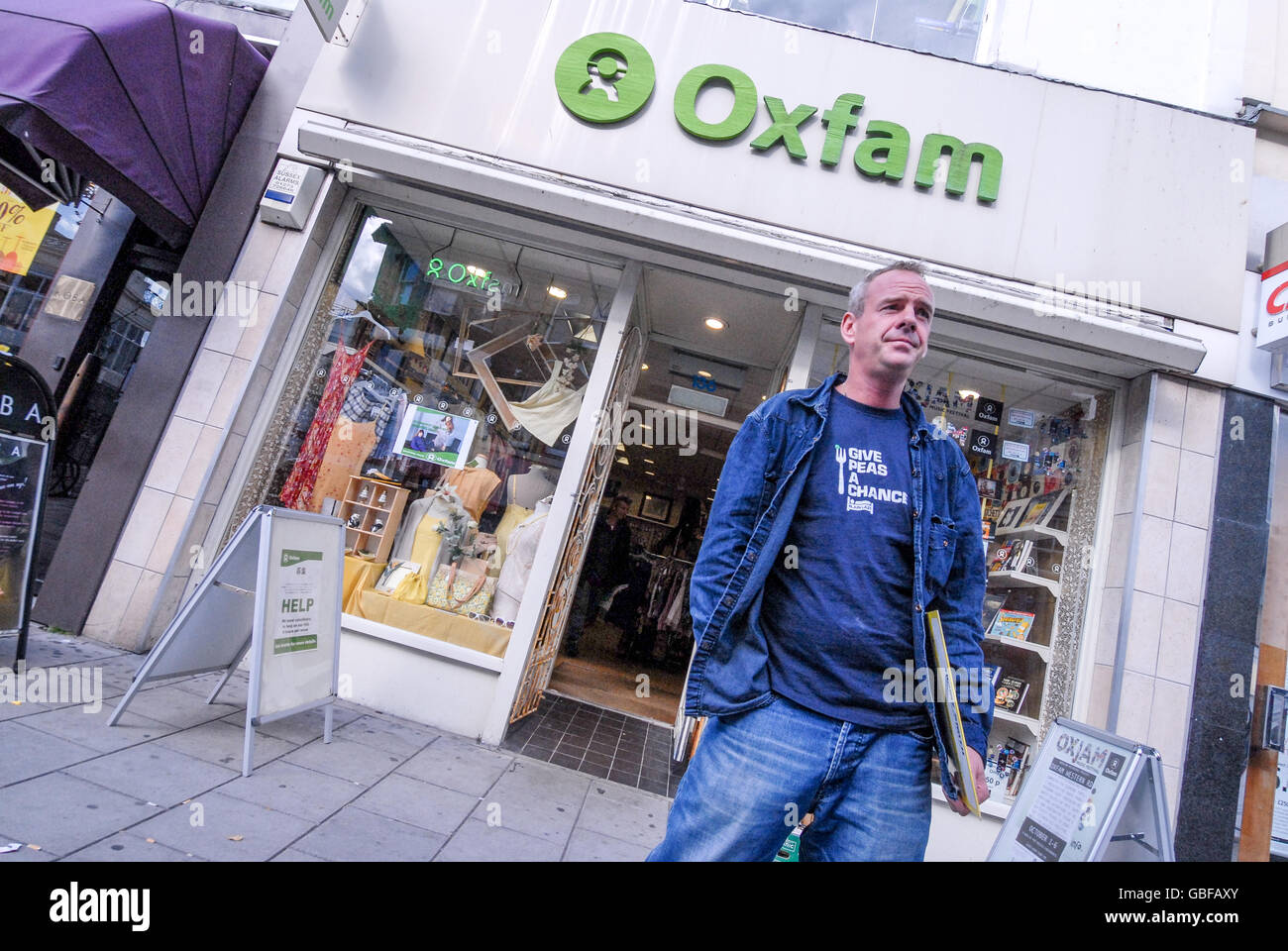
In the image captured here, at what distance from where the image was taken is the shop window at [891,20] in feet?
16.9

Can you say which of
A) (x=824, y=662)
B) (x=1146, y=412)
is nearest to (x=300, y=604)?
(x=824, y=662)

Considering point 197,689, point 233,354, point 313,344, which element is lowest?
point 197,689

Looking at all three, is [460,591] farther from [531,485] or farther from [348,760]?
[348,760]

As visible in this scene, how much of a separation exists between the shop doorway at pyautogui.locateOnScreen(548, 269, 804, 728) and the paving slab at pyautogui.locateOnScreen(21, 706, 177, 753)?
3221mm

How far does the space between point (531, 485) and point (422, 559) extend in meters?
1.01

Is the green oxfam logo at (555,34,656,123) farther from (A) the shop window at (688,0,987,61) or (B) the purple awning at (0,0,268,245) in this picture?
(B) the purple awning at (0,0,268,245)

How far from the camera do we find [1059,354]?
4.64 metres

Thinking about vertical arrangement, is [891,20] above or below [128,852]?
above

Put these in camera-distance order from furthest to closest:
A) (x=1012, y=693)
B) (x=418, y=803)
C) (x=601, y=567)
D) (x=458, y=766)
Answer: (x=601, y=567)
(x=1012, y=693)
(x=458, y=766)
(x=418, y=803)

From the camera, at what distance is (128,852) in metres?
2.18

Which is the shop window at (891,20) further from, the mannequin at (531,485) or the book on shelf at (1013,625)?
the book on shelf at (1013,625)

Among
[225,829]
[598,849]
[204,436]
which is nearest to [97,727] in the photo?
[225,829]
